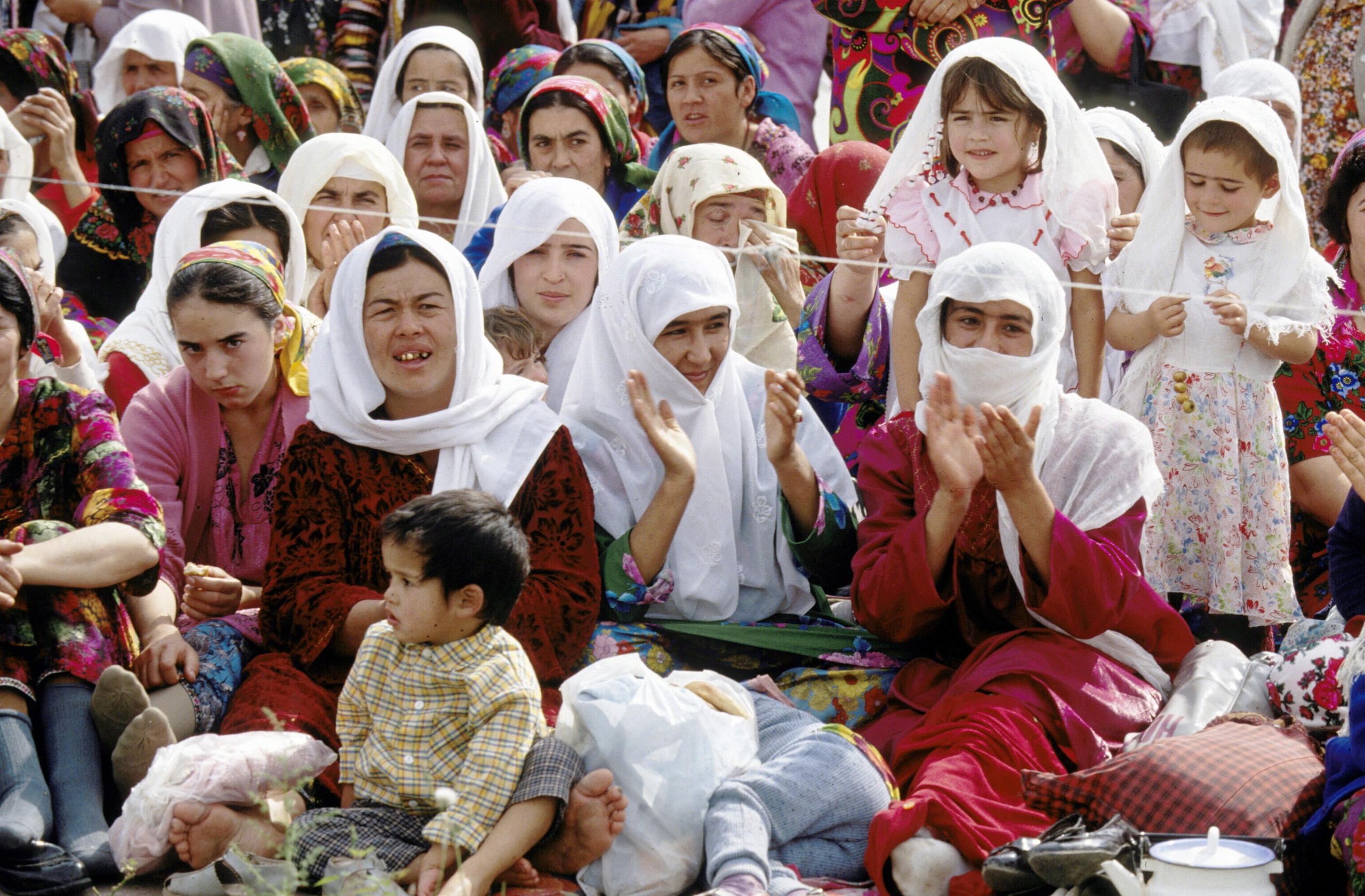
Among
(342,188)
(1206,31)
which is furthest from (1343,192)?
(342,188)

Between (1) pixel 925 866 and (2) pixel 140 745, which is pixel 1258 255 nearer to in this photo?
(1) pixel 925 866

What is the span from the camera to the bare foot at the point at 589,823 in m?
2.93

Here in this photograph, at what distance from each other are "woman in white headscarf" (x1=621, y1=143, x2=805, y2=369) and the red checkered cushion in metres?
1.99

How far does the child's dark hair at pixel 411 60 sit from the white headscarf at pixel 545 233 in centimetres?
177

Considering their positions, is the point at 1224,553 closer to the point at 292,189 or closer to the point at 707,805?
the point at 707,805

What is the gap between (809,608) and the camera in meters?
3.80

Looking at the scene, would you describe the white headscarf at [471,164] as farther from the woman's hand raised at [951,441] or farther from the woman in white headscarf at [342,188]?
the woman's hand raised at [951,441]

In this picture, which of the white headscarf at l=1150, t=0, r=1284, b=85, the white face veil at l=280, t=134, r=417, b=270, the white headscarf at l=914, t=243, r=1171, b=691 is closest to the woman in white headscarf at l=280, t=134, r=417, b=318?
the white face veil at l=280, t=134, r=417, b=270

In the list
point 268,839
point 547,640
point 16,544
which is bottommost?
point 268,839

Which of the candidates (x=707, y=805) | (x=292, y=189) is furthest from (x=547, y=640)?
(x=292, y=189)

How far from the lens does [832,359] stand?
4445mm

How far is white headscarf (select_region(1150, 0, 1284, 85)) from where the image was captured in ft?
21.2

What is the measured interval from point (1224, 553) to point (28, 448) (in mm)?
2851

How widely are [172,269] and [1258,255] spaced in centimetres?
307
